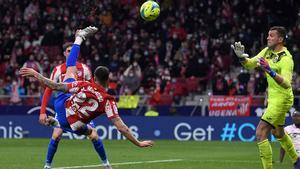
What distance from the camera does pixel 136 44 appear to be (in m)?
33.5

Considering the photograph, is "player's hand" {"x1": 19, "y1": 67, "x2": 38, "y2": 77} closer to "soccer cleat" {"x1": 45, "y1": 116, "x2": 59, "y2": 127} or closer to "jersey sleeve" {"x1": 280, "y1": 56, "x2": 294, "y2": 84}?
"soccer cleat" {"x1": 45, "y1": 116, "x2": 59, "y2": 127}

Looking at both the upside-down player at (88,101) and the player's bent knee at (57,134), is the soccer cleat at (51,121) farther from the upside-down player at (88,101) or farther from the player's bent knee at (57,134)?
the upside-down player at (88,101)

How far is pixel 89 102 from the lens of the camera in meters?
12.8

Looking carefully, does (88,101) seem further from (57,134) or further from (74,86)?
(57,134)

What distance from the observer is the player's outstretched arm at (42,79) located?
11663mm

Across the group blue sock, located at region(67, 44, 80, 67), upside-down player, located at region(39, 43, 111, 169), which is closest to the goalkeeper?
blue sock, located at region(67, 44, 80, 67)

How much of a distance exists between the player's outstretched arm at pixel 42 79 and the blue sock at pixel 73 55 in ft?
5.27

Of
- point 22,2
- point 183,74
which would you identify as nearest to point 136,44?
point 183,74

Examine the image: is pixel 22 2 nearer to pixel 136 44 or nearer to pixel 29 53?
pixel 29 53

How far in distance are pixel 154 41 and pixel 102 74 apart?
21.6 meters

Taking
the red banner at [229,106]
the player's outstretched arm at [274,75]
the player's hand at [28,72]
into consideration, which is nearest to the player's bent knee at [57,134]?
the player's hand at [28,72]

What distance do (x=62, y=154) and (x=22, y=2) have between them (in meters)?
19.0

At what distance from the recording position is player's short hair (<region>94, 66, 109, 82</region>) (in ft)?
40.6

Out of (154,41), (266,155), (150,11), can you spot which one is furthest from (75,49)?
(154,41)
